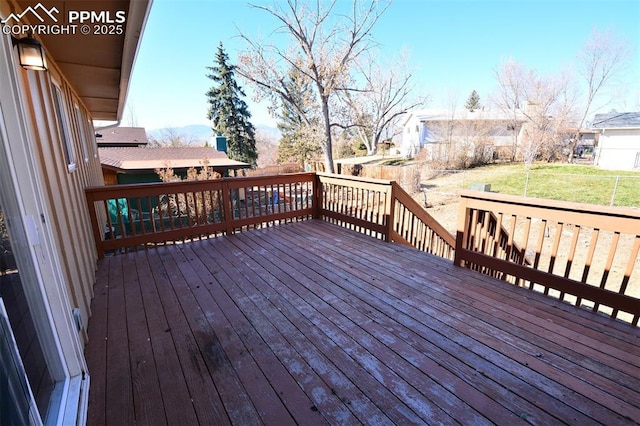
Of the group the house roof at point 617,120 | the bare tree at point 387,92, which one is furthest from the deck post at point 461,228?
the house roof at point 617,120

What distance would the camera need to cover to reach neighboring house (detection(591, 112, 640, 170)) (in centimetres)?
1535

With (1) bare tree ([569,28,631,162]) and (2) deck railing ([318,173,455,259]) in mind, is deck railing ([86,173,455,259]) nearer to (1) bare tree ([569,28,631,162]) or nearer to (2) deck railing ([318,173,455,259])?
(2) deck railing ([318,173,455,259])

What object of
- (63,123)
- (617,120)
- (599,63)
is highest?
(599,63)

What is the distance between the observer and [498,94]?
730 inches

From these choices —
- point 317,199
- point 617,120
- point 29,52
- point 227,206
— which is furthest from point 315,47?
point 617,120

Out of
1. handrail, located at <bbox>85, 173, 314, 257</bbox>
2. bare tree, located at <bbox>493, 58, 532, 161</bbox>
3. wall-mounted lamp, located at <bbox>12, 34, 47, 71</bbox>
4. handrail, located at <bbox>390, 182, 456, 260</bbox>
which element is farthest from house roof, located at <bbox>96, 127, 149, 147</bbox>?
bare tree, located at <bbox>493, 58, 532, 161</bbox>

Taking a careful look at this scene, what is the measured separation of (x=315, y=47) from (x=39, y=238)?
12.3 m

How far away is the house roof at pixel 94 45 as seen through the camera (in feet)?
6.98

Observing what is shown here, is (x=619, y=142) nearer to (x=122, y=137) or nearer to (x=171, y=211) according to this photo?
(x=171, y=211)

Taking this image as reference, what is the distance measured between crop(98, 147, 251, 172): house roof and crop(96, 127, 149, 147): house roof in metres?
3.00

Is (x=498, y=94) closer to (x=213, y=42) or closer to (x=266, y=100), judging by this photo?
(x=266, y=100)

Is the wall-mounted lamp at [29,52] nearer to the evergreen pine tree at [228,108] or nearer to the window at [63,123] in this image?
the window at [63,123]

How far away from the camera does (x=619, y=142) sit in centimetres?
1622

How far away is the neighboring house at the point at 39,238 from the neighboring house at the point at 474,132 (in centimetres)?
1783
